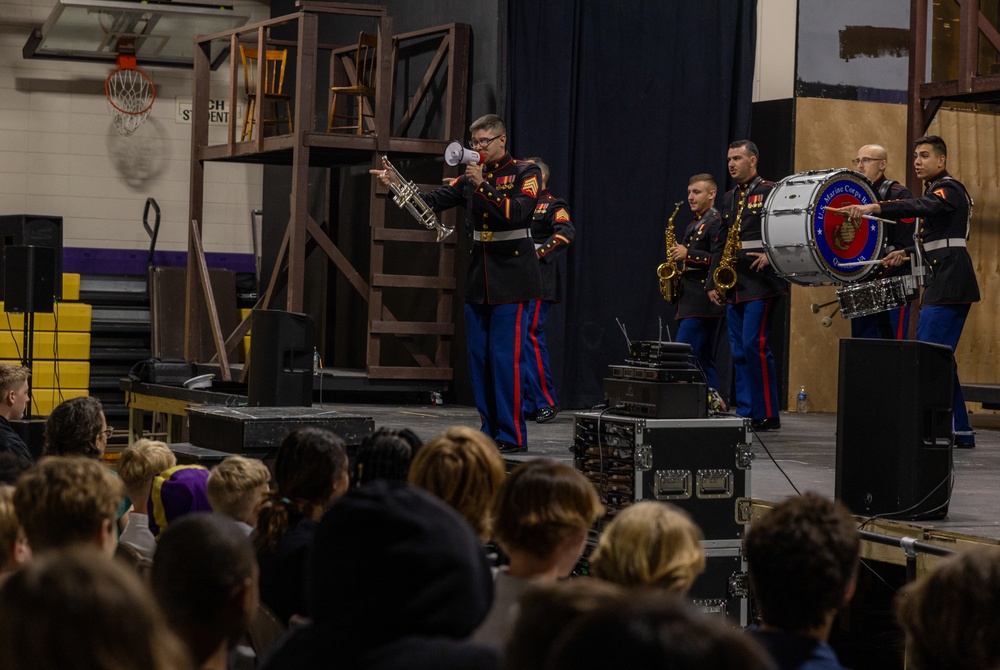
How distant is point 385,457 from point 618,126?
687 cm

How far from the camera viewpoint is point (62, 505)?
2.59m

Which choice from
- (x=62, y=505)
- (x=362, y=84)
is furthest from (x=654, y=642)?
(x=362, y=84)

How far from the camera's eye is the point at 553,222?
9.16m

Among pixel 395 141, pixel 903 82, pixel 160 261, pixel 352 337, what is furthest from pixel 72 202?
pixel 903 82

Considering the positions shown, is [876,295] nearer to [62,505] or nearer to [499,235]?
[499,235]

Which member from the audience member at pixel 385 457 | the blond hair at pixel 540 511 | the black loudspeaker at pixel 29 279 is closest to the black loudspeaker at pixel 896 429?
the audience member at pixel 385 457

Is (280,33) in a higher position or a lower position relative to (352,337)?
higher

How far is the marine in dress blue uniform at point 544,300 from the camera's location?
870 centimetres

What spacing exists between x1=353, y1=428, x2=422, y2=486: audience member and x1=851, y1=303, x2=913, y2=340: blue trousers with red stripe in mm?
4748

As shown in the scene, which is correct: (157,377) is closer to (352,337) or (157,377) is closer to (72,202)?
(352,337)

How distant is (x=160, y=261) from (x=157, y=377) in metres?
4.22

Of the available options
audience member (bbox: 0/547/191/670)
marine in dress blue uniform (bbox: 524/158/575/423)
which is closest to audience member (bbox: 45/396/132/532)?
audience member (bbox: 0/547/191/670)

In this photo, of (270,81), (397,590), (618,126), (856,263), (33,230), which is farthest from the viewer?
(270,81)

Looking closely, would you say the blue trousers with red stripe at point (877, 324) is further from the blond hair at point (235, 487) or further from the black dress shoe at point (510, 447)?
the blond hair at point (235, 487)
